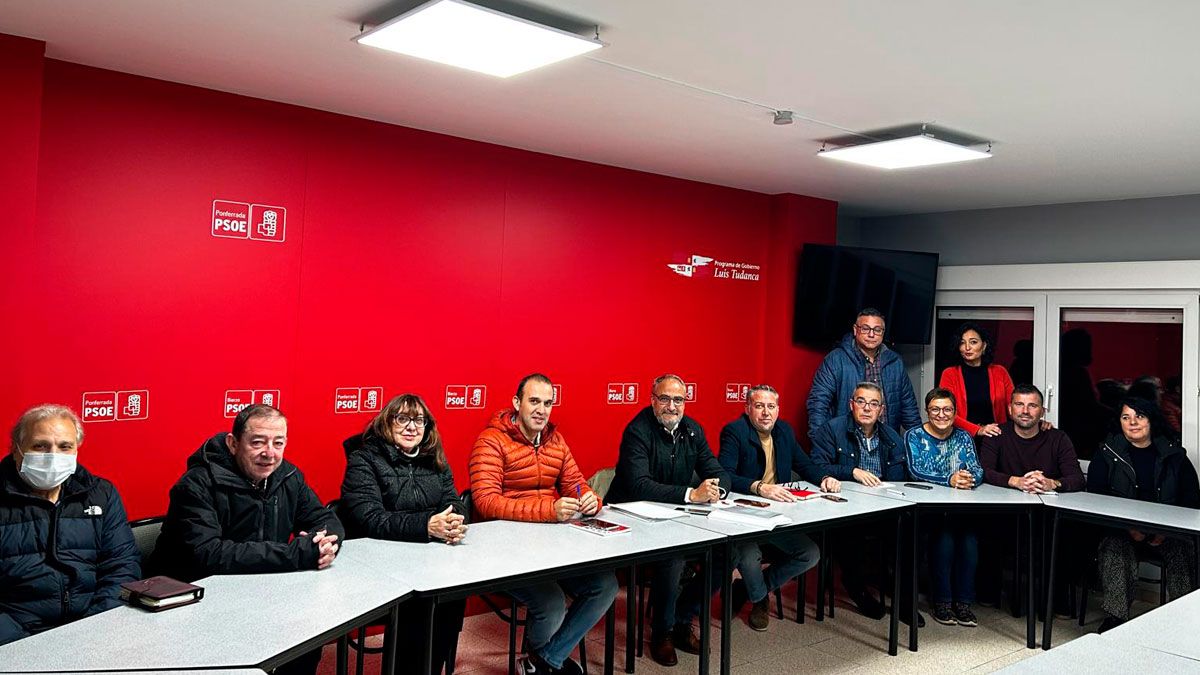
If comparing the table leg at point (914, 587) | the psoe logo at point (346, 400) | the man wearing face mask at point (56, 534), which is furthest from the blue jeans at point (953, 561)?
the man wearing face mask at point (56, 534)

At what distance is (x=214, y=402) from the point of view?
414 centimetres

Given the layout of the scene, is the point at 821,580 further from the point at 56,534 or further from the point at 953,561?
the point at 56,534

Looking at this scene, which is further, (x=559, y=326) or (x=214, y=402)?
(x=559, y=326)

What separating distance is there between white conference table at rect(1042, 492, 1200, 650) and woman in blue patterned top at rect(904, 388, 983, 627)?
43 centimetres

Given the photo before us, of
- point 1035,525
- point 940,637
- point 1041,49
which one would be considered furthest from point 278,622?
point 1035,525

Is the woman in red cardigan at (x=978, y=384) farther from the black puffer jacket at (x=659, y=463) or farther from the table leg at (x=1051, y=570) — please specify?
the black puffer jacket at (x=659, y=463)

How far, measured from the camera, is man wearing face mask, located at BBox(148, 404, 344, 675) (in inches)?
118

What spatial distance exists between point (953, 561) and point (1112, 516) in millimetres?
988

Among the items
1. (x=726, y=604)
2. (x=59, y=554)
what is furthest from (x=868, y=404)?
(x=59, y=554)

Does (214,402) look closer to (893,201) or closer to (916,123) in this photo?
(916,123)

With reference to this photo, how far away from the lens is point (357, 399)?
4.60 m

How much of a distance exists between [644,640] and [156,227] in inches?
115

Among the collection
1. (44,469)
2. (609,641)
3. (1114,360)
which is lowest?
(609,641)

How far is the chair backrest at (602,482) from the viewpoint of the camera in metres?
4.77
